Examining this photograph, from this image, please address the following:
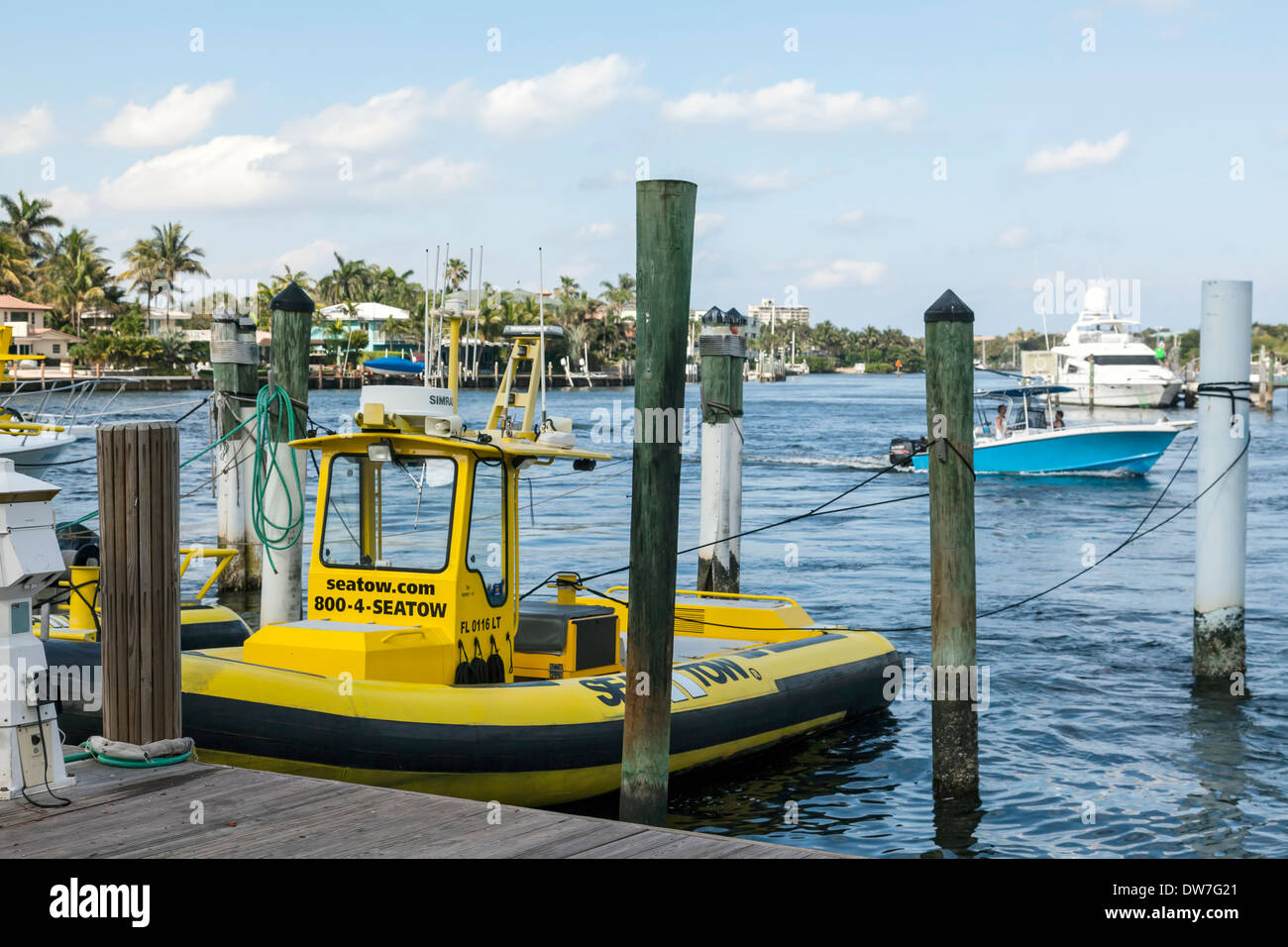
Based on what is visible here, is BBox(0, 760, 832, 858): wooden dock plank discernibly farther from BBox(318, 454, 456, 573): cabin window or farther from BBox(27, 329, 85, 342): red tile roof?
BBox(27, 329, 85, 342): red tile roof

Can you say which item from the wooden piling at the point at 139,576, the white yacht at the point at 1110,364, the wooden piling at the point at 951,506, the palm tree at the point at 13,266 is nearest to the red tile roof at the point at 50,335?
the palm tree at the point at 13,266

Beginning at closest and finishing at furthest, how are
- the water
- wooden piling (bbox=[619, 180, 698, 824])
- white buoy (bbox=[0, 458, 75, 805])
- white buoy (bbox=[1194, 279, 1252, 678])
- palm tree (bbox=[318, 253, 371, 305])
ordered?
white buoy (bbox=[0, 458, 75, 805]) < wooden piling (bbox=[619, 180, 698, 824]) < the water < white buoy (bbox=[1194, 279, 1252, 678]) < palm tree (bbox=[318, 253, 371, 305])

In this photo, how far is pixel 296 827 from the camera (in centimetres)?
541

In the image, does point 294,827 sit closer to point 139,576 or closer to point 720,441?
point 139,576

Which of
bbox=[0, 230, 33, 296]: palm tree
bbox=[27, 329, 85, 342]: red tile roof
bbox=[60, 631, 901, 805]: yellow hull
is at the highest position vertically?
bbox=[0, 230, 33, 296]: palm tree

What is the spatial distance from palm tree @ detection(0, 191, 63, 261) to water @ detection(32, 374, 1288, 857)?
70.5 m

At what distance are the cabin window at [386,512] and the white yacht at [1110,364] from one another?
6651cm

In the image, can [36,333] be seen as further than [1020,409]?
Yes

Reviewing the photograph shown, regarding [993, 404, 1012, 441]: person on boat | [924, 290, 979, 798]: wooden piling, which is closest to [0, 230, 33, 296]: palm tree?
[993, 404, 1012, 441]: person on boat

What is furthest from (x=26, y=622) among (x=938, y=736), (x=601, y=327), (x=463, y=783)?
(x=601, y=327)

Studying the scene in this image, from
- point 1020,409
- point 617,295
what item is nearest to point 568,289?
point 617,295

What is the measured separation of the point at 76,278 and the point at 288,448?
88.7m

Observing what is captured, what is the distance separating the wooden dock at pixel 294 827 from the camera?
5133mm

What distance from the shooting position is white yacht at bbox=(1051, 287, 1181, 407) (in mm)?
71188
